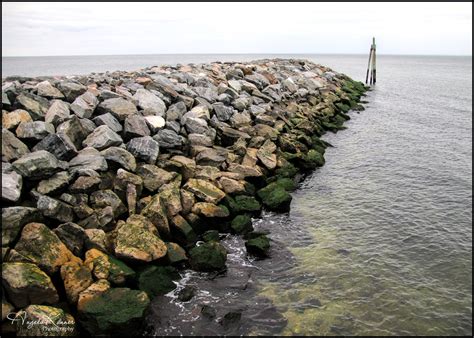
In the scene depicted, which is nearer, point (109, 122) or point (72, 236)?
point (72, 236)

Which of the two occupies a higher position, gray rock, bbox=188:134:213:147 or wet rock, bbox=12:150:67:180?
gray rock, bbox=188:134:213:147

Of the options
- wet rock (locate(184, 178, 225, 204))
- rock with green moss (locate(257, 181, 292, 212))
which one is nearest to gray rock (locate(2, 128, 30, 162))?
wet rock (locate(184, 178, 225, 204))

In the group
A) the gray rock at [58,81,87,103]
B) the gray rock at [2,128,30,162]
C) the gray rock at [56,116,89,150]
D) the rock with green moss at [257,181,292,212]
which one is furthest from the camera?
the gray rock at [58,81,87,103]

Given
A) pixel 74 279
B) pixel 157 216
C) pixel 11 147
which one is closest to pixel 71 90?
pixel 11 147

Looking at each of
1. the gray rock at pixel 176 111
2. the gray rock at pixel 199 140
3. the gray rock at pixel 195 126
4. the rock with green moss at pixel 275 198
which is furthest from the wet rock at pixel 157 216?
the gray rock at pixel 176 111

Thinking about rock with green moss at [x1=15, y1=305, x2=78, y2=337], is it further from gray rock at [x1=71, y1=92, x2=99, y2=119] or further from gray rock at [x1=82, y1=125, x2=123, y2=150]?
gray rock at [x1=71, y1=92, x2=99, y2=119]

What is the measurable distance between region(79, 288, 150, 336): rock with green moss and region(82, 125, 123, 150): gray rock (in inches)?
246

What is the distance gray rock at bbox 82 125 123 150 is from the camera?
1386cm

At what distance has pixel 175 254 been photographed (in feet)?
37.3

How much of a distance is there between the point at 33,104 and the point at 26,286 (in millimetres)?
8075

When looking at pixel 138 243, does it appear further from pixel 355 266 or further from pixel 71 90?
pixel 71 90

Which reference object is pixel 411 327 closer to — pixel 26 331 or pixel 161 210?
pixel 161 210

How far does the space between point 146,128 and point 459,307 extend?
12239mm

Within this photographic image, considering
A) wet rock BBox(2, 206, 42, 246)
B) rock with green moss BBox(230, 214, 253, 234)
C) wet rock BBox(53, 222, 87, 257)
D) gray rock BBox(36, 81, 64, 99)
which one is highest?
gray rock BBox(36, 81, 64, 99)
